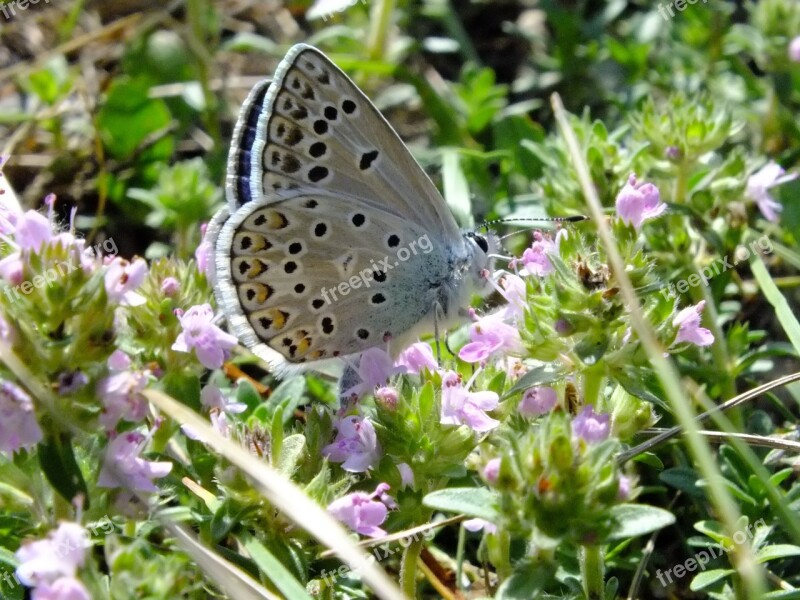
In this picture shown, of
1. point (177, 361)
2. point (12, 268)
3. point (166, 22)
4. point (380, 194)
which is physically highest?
point (166, 22)

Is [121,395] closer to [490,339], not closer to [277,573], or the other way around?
[277,573]

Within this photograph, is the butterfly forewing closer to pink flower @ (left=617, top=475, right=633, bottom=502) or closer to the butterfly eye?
the butterfly eye

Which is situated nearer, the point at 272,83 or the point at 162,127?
the point at 272,83

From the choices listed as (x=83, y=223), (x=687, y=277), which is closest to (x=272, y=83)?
(x=687, y=277)

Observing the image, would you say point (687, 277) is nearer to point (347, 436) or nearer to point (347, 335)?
point (347, 335)

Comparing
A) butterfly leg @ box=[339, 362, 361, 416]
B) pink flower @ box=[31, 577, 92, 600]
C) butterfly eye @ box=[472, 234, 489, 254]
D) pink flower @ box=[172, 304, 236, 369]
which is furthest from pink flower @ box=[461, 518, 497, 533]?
pink flower @ box=[31, 577, 92, 600]

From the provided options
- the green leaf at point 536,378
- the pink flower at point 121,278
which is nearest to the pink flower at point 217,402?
the pink flower at point 121,278
